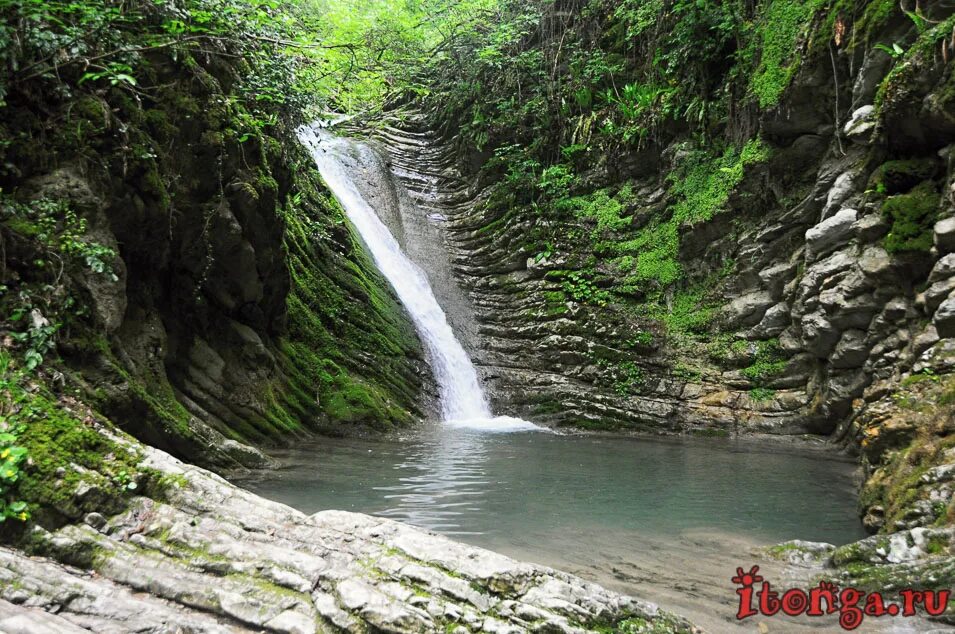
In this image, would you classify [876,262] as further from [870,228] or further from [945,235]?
[945,235]

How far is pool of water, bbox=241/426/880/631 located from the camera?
4.35 meters

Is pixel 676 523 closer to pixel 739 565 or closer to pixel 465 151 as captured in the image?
pixel 739 565

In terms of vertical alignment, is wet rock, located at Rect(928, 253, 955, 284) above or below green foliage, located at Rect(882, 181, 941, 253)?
below

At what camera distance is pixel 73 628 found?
2.20 meters

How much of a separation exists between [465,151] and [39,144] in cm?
1606

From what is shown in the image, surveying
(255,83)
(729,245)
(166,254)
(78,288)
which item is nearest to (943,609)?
(78,288)

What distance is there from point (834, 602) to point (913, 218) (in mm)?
6293

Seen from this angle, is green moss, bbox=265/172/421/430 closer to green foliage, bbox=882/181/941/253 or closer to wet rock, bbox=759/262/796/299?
wet rock, bbox=759/262/796/299

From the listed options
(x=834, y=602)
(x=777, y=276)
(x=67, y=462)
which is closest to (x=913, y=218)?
(x=777, y=276)

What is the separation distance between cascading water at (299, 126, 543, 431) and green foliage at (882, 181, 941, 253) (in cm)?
690

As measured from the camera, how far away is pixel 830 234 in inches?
362

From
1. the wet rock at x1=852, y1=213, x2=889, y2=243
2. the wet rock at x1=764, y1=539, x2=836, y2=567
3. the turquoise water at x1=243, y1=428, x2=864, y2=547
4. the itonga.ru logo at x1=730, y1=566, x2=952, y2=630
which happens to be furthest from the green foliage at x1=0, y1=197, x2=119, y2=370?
the wet rock at x1=852, y1=213, x2=889, y2=243

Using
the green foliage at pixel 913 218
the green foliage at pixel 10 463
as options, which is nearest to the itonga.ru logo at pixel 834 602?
the green foliage at pixel 10 463

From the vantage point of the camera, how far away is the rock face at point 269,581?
2447 millimetres
